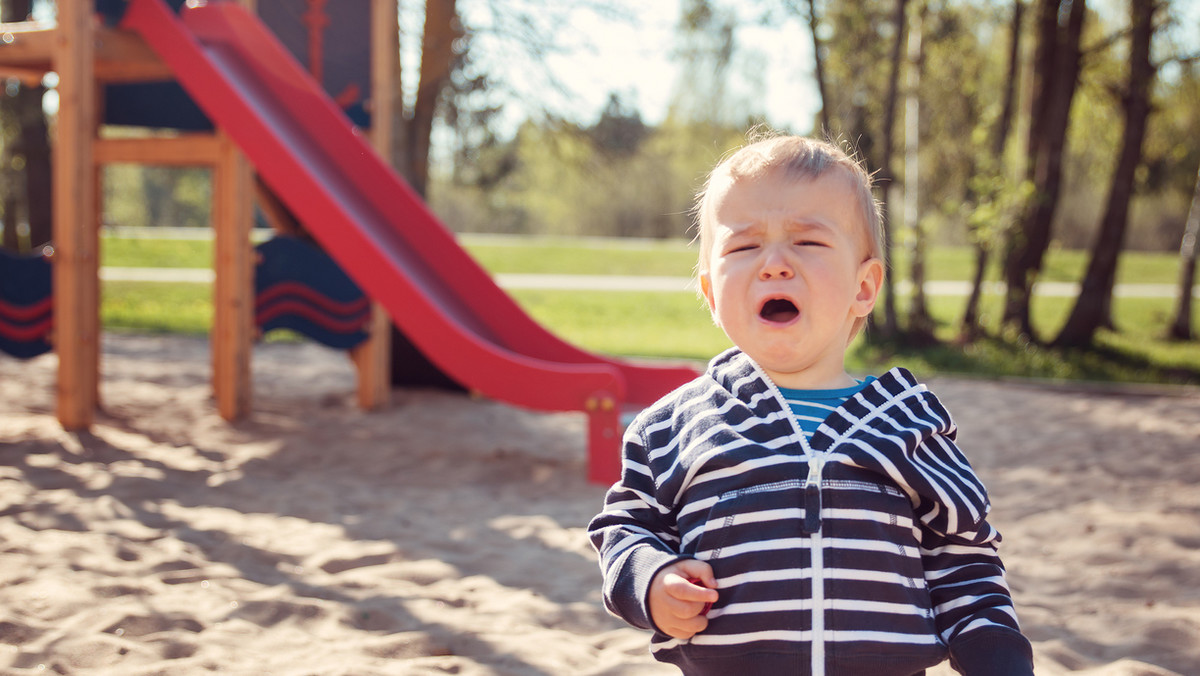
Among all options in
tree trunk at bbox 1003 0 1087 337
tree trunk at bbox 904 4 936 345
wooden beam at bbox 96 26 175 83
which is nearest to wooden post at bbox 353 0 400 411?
wooden beam at bbox 96 26 175 83

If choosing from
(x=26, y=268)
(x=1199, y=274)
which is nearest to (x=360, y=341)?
(x=26, y=268)

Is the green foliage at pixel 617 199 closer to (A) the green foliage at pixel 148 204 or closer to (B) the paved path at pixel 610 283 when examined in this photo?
(A) the green foliage at pixel 148 204

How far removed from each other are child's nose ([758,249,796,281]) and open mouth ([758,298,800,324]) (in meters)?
0.05

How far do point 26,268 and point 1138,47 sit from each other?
1038 cm

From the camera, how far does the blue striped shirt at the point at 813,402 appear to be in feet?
5.05

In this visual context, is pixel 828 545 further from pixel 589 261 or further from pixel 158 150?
pixel 589 261

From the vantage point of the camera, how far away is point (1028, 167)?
36.0 ft

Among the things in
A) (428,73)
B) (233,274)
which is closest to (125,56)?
(233,274)

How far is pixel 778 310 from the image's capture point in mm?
1540

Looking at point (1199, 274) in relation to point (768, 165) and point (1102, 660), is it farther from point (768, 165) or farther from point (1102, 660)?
point (768, 165)

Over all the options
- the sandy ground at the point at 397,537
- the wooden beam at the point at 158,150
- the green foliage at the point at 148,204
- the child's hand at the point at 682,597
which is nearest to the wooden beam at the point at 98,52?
the wooden beam at the point at 158,150

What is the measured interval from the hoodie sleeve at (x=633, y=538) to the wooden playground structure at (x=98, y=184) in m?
4.89

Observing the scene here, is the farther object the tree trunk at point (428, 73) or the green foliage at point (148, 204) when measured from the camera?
the green foliage at point (148, 204)

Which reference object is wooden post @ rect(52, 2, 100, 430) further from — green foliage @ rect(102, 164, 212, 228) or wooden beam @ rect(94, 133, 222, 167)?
green foliage @ rect(102, 164, 212, 228)
